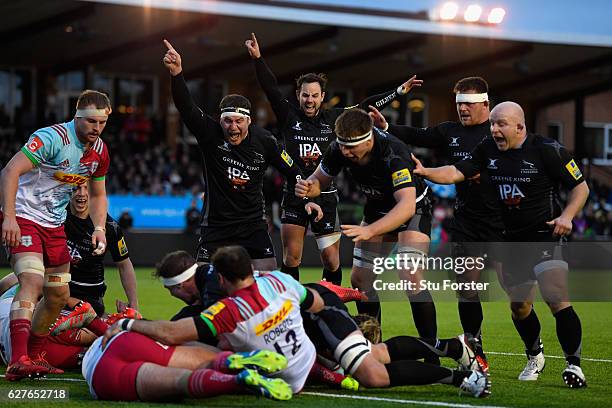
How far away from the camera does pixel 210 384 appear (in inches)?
254

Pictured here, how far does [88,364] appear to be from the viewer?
699cm

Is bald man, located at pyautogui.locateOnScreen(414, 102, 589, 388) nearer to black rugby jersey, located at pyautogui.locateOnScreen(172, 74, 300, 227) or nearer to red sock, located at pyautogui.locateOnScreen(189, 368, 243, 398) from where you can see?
black rugby jersey, located at pyautogui.locateOnScreen(172, 74, 300, 227)

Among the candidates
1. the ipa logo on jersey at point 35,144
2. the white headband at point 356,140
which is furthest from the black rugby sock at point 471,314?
the ipa logo on jersey at point 35,144

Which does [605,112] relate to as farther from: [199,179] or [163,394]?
[163,394]

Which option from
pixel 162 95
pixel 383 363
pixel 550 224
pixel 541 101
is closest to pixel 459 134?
pixel 550 224

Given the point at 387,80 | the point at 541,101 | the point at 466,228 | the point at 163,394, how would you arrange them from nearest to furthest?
the point at 163,394
the point at 466,228
the point at 387,80
the point at 541,101

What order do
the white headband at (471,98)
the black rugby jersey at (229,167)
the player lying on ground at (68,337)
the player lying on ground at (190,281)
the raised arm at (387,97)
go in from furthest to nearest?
the raised arm at (387,97), the black rugby jersey at (229,167), the white headband at (471,98), the player lying on ground at (68,337), the player lying on ground at (190,281)

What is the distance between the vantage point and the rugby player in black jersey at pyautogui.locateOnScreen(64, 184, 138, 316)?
9.39m

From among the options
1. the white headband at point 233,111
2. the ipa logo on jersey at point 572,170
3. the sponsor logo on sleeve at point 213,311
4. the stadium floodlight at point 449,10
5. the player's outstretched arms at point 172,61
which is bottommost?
the sponsor logo on sleeve at point 213,311

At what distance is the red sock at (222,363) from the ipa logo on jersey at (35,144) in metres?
2.40

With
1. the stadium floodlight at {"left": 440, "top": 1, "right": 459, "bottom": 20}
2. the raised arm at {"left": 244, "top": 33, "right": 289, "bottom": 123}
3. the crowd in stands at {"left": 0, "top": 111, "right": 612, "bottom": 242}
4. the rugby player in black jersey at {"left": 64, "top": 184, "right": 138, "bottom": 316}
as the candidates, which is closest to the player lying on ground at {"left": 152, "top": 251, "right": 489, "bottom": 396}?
the rugby player in black jersey at {"left": 64, "top": 184, "right": 138, "bottom": 316}

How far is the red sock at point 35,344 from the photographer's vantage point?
26.9 feet

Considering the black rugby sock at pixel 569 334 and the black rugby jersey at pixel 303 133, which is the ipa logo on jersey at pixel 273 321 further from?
the black rugby jersey at pixel 303 133

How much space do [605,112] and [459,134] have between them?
35.7m
